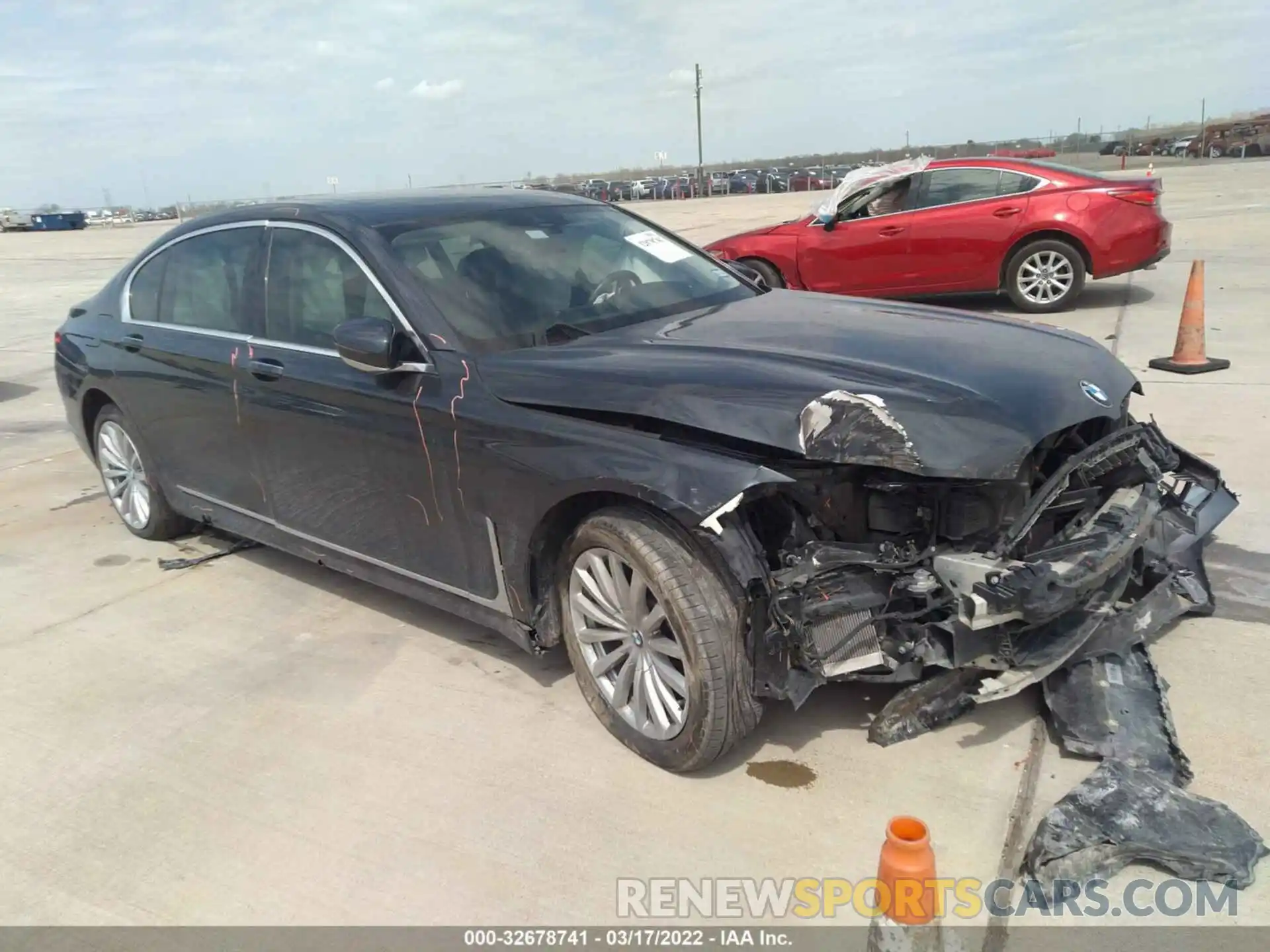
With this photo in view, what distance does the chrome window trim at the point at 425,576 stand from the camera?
343 cm

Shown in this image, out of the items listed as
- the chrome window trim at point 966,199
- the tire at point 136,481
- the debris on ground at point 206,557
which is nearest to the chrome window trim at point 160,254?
the tire at point 136,481

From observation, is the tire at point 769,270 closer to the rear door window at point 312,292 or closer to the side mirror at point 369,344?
the rear door window at point 312,292

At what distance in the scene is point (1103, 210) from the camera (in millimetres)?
9508

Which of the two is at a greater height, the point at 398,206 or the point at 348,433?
the point at 398,206

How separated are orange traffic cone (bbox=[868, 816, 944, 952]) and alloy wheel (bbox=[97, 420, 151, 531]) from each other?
4.66 meters

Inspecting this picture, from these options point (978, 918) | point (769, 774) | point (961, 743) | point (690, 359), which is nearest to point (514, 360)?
point (690, 359)

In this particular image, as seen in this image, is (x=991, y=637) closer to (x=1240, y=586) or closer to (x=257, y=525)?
(x=1240, y=586)

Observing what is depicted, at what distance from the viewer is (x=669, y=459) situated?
288cm

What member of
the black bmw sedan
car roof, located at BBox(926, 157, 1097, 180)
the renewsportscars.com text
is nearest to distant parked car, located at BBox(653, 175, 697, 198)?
car roof, located at BBox(926, 157, 1097, 180)

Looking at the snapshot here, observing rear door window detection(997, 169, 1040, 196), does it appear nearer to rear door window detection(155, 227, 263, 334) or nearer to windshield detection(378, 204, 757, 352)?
windshield detection(378, 204, 757, 352)

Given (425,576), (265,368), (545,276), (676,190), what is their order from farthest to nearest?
(676,190) < (265,368) < (545,276) < (425,576)

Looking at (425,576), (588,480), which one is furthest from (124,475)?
(588,480)

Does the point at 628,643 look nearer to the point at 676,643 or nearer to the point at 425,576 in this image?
the point at 676,643

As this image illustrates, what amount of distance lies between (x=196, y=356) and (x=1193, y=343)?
675 cm
